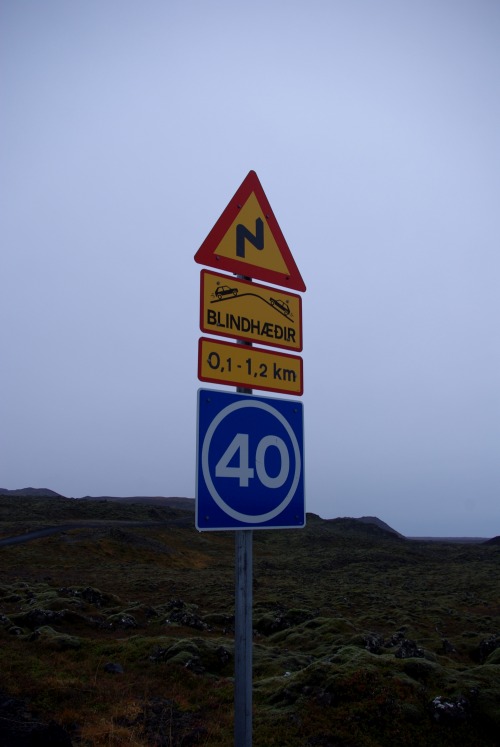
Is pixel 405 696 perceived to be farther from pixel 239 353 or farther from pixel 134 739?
pixel 239 353

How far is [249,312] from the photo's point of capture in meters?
3.26

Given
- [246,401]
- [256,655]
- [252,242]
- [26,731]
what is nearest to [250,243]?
[252,242]

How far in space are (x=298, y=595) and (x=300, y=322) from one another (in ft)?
81.6

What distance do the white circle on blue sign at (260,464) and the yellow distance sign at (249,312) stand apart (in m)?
0.48

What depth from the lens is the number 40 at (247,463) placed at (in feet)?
9.39

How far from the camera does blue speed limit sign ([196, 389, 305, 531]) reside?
2773mm

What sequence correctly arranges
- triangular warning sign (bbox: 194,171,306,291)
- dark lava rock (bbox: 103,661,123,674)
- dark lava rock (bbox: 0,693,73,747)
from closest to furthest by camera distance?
1. triangular warning sign (bbox: 194,171,306,291)
2. dark lava rock (bbox: 0,693,73,747)
3. dark lava rock (bbox: 103,661,123,674)

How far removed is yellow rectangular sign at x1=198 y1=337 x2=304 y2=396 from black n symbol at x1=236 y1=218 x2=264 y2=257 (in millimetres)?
726

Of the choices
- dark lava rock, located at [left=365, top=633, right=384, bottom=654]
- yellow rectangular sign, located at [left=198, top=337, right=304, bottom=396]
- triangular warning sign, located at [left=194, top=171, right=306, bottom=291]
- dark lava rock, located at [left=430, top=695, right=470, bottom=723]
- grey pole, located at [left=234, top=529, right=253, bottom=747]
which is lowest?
dark lava rock, located at [left=365, top=633, right=384, bottom=654]

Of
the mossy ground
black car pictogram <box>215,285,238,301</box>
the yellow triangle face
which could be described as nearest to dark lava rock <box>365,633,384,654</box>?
the mossy ground

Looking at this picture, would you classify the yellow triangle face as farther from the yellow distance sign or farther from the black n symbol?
the yellow distance sign

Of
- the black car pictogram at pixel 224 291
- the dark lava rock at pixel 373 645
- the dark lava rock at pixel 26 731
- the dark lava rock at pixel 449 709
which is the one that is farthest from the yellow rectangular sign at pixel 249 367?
the dark lava rock at pixel 373 645

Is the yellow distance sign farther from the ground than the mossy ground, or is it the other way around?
the yellow distance sign

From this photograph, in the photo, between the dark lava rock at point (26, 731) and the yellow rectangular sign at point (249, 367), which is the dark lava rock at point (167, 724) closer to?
the dark lava rock at point (26, 731)
